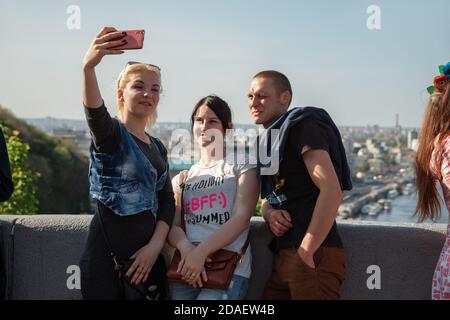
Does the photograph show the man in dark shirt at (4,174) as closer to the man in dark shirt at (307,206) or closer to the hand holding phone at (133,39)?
the hand holding phone at (133,39)

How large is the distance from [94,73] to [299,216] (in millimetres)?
1172

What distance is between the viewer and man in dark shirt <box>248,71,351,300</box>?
2.62 m

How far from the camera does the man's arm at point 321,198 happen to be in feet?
8.55

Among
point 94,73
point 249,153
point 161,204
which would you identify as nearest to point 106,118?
point 94,73

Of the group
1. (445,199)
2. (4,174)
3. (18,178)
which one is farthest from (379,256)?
(18,178)

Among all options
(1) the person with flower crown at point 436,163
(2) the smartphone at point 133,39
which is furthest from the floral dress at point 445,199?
(2) the smartphone at point 133,39

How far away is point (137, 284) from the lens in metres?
2.73

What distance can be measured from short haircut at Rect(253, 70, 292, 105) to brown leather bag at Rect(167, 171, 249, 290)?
2.96 feet

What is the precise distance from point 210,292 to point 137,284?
374 millimetres

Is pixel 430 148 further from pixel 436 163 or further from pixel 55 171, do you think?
pixel 55 171

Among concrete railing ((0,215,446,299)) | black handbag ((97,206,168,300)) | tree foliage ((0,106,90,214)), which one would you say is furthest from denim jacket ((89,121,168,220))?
tree foliage ((0,106,90,214))
